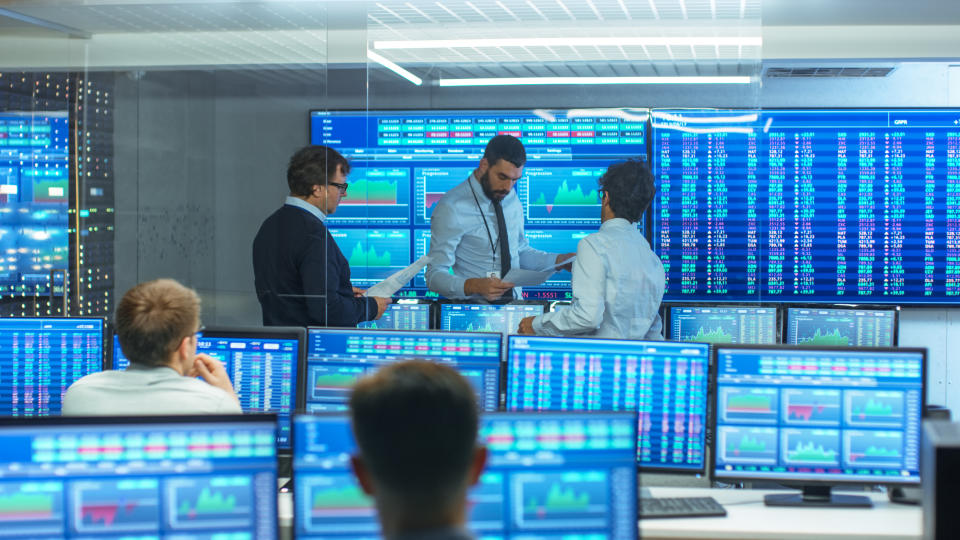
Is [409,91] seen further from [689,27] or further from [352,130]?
[689,27]

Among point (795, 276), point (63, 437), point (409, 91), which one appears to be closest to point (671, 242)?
point (795, 276)

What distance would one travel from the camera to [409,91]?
178 inches

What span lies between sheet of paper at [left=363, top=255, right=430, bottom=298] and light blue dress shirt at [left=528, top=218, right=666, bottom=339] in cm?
101

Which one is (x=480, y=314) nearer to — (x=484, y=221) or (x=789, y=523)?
(x=484, y=221)

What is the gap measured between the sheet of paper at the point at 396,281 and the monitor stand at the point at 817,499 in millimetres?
2315

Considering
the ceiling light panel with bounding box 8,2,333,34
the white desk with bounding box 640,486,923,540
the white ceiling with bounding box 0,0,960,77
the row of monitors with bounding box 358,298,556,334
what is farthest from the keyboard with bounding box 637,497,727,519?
the ceiling light panel with bounding box 8,2,333,34

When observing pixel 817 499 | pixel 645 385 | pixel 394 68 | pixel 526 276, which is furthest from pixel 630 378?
pixel 394 68

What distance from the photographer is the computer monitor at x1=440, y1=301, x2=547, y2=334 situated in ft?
13.9

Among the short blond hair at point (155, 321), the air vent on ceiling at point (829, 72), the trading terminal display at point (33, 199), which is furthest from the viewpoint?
the air vent on ceiling at point (829, 72)

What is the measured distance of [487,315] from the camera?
4.25 meters

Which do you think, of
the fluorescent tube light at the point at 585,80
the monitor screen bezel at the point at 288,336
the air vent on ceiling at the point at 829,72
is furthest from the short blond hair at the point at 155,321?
the air vent on ceiling at the point at 829,72

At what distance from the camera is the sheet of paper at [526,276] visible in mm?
4465

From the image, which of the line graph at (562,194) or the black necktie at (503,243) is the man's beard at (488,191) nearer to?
the black necktie at (503,243)

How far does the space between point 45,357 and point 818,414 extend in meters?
2.40
